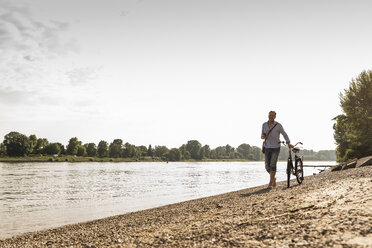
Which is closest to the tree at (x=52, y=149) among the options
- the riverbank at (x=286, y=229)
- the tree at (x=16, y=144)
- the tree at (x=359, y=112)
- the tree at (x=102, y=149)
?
the tree at (x=16, y=144)

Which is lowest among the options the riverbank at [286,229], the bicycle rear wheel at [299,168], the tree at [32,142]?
the riverbank at [286,229]

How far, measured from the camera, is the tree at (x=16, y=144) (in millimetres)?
143188

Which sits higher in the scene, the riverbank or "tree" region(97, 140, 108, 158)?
"tree" region(97, 140, 108, 158)

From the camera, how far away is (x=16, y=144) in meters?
143

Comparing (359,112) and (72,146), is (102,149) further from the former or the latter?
(359,112)

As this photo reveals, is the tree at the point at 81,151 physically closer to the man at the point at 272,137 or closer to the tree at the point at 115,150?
the tree at the point at 115,150

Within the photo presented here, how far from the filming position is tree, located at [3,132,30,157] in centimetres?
14319

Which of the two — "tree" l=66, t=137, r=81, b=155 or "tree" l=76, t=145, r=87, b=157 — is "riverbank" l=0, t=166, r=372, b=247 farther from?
"tree" l=76, t=145, r=87, b=157

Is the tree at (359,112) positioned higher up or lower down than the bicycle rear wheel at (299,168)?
higher up

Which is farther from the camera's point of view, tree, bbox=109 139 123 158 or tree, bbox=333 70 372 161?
tree, bbox=109 139 123 158

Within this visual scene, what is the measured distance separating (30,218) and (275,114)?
12997mm

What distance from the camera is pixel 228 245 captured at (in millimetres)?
4852

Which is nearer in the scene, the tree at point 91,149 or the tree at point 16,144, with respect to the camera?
the tree at point 16,144

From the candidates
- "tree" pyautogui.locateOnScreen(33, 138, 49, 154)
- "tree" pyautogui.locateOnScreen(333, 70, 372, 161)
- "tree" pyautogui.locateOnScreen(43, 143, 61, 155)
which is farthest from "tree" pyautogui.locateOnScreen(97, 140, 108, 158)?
"tree" pyautogui.locateOnScreen(333, 70, 372, 161)
